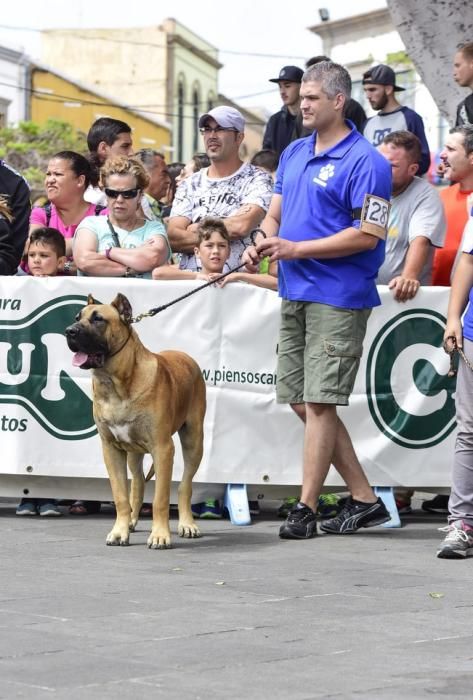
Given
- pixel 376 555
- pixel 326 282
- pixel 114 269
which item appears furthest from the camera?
pixel 114 269

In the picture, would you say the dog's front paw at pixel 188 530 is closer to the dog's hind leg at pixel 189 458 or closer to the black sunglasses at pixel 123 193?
the dog's hind leg at pixel 189 458

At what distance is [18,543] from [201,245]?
2.43 meters

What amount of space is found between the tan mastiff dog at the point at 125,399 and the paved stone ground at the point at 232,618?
23 cm

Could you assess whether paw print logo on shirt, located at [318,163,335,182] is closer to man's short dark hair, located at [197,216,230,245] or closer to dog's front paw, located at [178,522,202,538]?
man's short dark hair, located at [197,216,230,245]

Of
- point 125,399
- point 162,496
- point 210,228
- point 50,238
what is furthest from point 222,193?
point 162,496

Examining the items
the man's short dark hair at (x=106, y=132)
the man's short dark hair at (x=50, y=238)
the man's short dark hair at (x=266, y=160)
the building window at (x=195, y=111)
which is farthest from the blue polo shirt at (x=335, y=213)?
the building window at (x=195, y=111)

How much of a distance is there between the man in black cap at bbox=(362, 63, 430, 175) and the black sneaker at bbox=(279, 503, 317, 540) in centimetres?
374

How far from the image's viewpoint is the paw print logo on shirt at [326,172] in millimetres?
7977

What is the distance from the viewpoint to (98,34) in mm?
71750

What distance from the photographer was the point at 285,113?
12.3m

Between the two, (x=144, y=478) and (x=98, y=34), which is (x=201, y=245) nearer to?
(x=144, y=478)

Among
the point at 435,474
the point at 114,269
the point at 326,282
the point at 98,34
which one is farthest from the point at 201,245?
the point at 98,34

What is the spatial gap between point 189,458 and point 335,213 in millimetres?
1569

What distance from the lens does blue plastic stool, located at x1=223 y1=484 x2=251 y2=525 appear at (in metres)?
8.70
